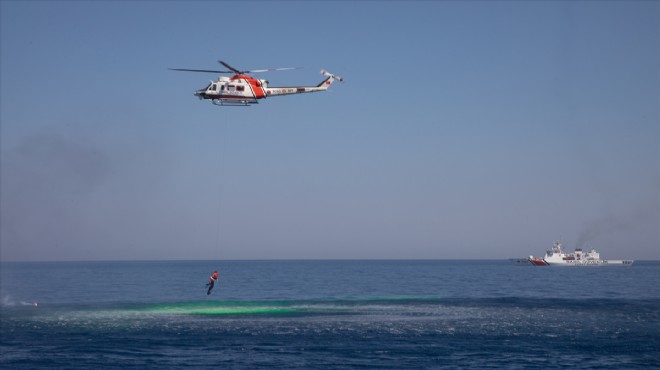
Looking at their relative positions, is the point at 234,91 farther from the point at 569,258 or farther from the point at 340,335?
the point at 569,258

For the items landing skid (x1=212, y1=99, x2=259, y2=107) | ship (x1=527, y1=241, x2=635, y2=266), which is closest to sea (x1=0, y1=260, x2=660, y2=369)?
landing skid (x1=212, y1=99, x2=259, y2=107)

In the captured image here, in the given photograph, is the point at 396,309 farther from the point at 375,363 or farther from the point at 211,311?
the point at 375,363

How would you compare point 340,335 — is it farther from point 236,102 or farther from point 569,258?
point 569,258

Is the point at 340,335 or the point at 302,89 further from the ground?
the point at 302,89

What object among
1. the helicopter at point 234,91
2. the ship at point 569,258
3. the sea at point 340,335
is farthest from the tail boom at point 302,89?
the ship at point 569,258

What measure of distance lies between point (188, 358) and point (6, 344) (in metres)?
16.4

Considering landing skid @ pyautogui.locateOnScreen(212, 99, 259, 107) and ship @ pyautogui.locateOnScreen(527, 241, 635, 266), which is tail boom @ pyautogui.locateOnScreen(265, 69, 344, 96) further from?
ship @ pyautogui.locateOnScreen(527, 241, 635, 266)

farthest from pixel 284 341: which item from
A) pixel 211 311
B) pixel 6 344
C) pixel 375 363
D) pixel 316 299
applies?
pixel 316 299

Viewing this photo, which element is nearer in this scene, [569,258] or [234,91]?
[234,91]

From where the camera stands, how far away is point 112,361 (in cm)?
4266

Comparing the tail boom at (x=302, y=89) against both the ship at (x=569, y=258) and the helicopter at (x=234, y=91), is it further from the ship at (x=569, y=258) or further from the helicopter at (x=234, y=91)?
the ship at (x=569, y=258)

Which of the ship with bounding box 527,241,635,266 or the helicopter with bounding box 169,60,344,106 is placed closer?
the helicopter with bounding box 169,60,344,106

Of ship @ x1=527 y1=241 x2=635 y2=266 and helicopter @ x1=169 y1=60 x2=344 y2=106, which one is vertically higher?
helicopter @ x1=169 y1=60 x2=344 y2=106

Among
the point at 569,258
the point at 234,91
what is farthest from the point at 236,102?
the point at 569,258
